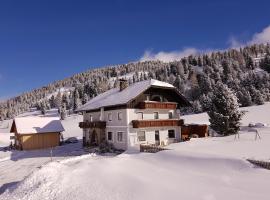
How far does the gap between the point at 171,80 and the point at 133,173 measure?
470 ft

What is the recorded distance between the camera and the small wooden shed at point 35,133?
2185 inches

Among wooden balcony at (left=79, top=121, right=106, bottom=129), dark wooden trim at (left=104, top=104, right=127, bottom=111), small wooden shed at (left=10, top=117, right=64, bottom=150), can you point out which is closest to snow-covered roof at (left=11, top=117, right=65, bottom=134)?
small wooden shed at (left=10, top=117, right=64, bottom=150)

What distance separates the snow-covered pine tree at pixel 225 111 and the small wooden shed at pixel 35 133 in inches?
1208

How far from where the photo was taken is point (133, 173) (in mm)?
22406

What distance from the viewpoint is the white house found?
41125mm

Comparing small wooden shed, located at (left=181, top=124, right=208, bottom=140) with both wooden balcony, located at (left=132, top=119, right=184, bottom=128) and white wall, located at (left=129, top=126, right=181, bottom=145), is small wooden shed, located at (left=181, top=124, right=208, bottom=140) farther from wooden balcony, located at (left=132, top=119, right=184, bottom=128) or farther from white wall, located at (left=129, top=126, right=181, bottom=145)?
wooden balcony, located at (left=132, top=119, right=184, bottom=128)

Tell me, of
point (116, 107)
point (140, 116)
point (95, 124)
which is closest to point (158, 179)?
point (140, 116)

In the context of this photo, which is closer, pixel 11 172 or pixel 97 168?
pixel 97 168

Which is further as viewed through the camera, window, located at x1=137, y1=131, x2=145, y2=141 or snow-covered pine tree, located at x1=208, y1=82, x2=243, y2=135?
snow-covered pine tree, located at x1=208, y1=82, x2=243, y2=135

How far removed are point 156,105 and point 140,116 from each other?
2844mm

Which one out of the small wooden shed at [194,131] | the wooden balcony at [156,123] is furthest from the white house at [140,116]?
the small wooden shed at [194,131]

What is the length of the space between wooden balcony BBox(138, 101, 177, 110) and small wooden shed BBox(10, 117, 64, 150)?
23923mm

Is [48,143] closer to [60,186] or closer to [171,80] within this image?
[60,186]

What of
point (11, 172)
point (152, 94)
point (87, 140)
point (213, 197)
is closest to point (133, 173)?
point (213, 197)
